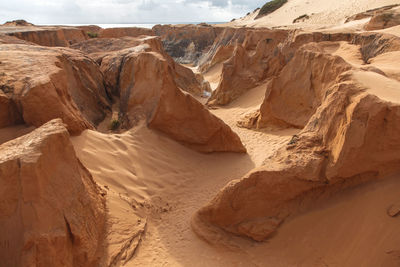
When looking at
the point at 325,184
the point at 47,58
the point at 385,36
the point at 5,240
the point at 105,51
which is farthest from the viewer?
the point at 105,51

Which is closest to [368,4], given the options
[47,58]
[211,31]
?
[211,31]

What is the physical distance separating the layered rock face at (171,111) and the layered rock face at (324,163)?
246 centimetres

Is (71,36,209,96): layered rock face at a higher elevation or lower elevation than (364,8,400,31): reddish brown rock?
lower

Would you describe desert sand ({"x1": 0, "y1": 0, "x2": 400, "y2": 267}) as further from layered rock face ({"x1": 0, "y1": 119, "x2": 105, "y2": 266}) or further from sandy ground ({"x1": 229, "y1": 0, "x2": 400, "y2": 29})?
sandy ground ({"x1": 229, "y1": 0, "x2": 400, "y2": 29})

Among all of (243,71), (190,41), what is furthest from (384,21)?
(190,41)

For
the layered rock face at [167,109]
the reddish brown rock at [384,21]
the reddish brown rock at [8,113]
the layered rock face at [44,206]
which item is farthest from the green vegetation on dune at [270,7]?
the layered rock face at [44,206]

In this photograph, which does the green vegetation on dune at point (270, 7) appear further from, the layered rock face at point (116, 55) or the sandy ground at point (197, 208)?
the sandy ground at point (197, 208)

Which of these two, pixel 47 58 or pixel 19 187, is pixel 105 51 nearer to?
pixel 47 58

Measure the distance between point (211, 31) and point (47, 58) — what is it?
23.2 meters

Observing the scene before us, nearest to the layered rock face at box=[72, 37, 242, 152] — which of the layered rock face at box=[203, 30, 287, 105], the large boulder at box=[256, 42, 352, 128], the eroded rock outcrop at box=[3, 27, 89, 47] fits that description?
the large boulder at box=[256, 42, 352, 128]

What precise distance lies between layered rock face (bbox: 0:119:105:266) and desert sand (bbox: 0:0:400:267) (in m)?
0.01

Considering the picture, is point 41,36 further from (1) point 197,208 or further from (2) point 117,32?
(1) point 197,208

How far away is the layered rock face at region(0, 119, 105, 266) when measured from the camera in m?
2.70

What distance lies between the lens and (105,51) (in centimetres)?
984
